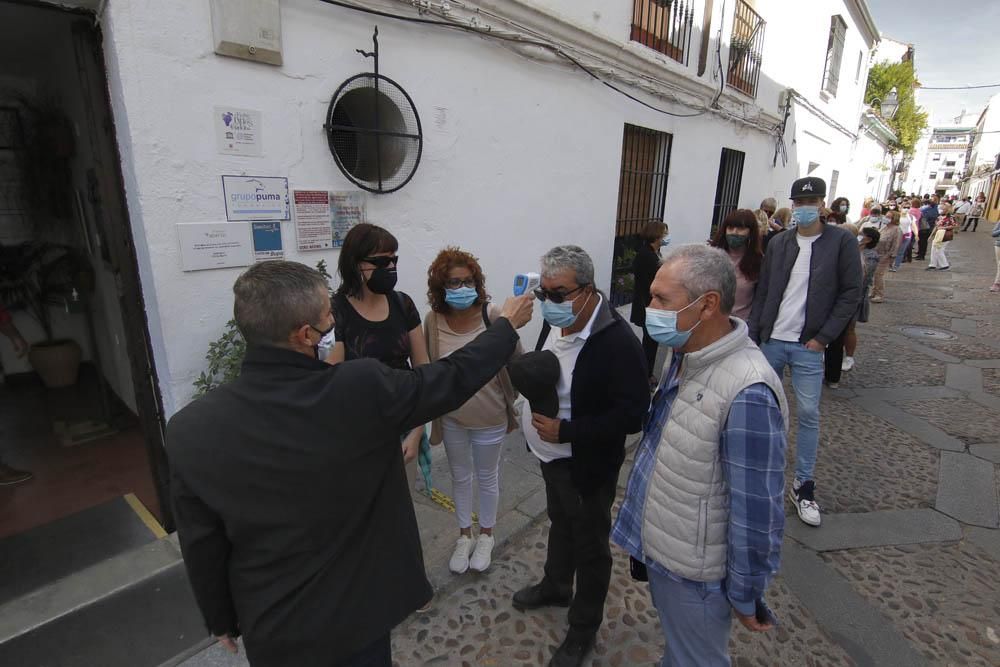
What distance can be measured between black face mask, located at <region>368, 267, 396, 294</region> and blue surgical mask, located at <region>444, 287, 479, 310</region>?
10.9 inches

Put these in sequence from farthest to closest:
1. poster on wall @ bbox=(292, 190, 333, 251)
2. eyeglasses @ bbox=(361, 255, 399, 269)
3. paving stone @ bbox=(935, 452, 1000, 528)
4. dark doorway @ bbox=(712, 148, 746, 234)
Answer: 1. dark doorway @ bbox=(712, 148, 746, 234)
2. paving stone @ bbox=(935, 452, 1000, 528)
3. poster on wall @ bbox=(292, 190, 333, 251)
4. eyeglasses @ bbox=(361, 255, 399, 269)

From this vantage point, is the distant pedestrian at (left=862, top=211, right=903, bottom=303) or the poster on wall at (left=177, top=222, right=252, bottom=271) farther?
the distant pedestrian at (left=862, top=211, right=903, bottom=303)

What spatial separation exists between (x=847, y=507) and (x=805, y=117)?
1047 cm

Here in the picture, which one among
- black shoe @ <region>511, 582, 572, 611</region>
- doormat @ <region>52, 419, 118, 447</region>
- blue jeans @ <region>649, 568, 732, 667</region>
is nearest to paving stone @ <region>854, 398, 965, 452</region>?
black shoe @ <region>511, 582, 572, 611</region>

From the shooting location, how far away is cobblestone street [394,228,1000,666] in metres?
2.31

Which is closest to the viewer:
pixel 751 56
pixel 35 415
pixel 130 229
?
pixel 130 229

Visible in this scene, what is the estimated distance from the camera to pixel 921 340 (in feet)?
24.0

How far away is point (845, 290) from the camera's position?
3.11 metres

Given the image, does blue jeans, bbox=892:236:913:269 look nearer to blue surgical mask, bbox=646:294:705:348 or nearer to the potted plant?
blue surgical mask, bbox=646:294:705:348

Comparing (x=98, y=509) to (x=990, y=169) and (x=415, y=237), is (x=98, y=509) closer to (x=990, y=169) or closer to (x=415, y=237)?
(x=415, y=237)

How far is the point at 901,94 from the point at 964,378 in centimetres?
2125

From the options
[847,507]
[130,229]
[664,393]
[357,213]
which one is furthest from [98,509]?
[847,507]

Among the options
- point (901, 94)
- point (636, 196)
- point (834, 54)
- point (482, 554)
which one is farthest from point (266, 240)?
point (901, 94)

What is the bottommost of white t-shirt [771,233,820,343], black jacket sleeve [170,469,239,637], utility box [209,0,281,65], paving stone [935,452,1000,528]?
paving stone [935,452,1000,528]
